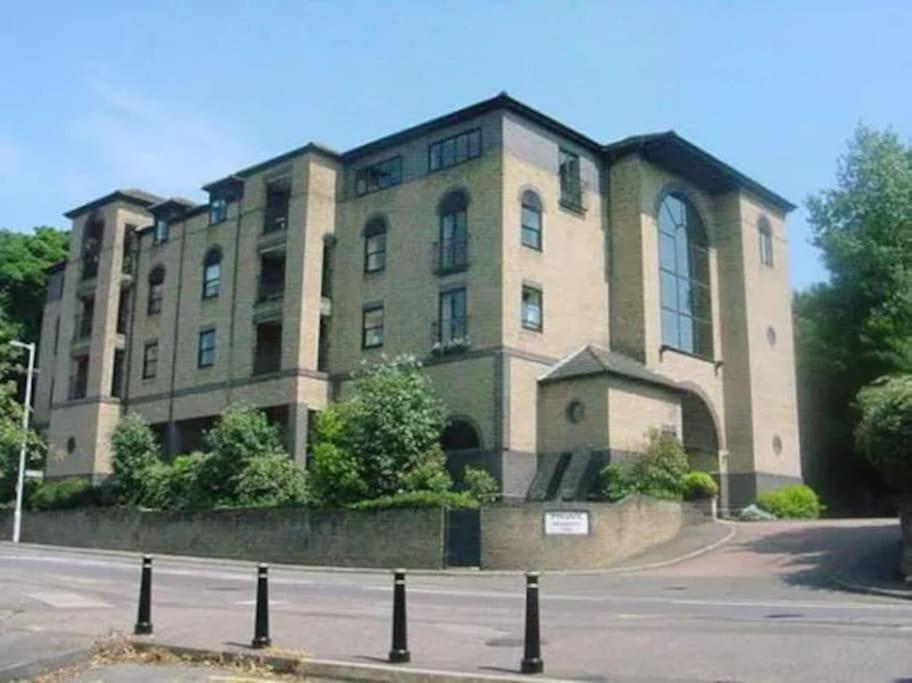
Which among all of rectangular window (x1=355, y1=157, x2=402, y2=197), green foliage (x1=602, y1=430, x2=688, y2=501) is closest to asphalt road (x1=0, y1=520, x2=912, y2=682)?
green foliage (x1=602, y1=430, x2=688, y2=501)

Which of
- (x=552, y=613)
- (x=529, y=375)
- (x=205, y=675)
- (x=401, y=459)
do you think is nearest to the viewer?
(x=205, y=675)

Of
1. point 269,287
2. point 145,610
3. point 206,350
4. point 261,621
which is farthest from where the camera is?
point 206,350

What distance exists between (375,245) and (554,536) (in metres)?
15.7

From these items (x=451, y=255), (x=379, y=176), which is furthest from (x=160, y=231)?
(x=451, y=255)

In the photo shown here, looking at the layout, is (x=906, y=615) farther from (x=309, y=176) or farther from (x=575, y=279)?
(x=309, y=176)

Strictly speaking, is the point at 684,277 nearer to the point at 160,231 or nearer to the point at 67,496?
the point at 160,231

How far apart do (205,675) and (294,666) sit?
33.2 inches

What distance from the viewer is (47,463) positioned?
46.2 meters

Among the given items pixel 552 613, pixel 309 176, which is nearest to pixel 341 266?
pixel 309 176

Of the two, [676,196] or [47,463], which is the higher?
[676,196]

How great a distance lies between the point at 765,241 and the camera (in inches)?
1686

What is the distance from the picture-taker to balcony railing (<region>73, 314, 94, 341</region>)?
4675 centimetres

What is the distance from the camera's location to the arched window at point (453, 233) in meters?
35.2

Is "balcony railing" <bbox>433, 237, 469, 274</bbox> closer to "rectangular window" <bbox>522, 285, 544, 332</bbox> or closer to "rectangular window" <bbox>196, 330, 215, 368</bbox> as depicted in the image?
"rectangular window" <bbox>522, 285, 544, 332</bbox>
